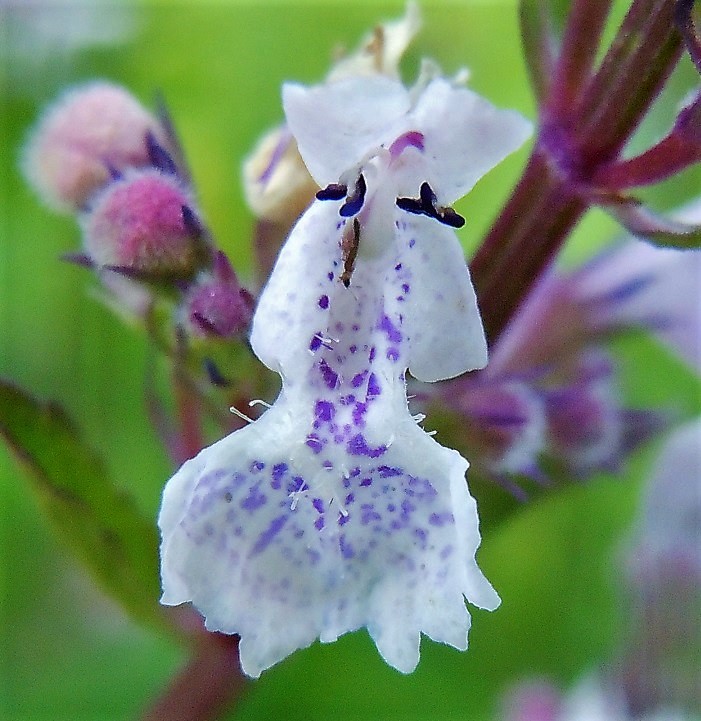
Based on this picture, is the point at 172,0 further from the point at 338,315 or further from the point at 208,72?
the point at 338,315

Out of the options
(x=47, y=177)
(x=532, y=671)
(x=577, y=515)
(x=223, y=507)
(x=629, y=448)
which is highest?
(x=47, y=177)

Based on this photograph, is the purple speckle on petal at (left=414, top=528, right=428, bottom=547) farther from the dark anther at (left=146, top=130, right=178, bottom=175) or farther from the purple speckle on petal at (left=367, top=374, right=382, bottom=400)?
the dark anther at (left=146, top=130, right=178, bottom=175)

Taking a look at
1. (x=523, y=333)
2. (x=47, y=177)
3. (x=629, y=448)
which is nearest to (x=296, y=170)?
(x=47, y=177)

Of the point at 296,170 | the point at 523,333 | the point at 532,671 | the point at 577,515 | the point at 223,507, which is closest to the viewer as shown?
the point at 223,507

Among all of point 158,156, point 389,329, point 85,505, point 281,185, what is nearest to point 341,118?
point 389,329

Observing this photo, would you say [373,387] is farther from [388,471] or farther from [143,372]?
[143,372]
